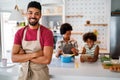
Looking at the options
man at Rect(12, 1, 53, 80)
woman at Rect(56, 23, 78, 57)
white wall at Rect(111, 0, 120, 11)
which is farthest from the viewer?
white wall at Rect(111, 0, 120, 11)

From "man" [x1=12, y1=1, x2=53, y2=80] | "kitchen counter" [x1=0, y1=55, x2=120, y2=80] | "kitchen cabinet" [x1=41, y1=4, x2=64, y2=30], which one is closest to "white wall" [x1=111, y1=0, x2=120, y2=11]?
"kitchen cabinet" [x1=41, y1=4, x2=64, y2=30]

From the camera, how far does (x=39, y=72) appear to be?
146cm

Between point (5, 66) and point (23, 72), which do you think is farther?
point (5, 66)

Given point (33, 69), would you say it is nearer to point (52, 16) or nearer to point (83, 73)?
point (83, 73)

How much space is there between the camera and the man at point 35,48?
1.46 metres

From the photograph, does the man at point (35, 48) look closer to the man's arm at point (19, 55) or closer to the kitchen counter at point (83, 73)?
the man's arm at point (19, 55)

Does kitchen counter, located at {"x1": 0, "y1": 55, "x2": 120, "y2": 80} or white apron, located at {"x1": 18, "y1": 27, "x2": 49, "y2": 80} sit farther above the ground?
white apron, located at {"x1": 18, "y1": 27, "x2": 49, "y2": 80}

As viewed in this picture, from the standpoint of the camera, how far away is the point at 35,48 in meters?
1.49

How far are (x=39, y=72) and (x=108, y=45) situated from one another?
297 centimetres

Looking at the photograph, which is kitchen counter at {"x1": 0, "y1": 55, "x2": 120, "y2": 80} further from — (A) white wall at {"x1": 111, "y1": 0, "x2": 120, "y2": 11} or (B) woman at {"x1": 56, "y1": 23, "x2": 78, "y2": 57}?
(A) white wall at {"x1": 111, "y1": 0, "x2": 120, "y2": 11}

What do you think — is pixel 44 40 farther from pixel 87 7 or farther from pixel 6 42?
pixel 6 42

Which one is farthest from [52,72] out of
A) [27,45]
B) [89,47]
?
[89,47]

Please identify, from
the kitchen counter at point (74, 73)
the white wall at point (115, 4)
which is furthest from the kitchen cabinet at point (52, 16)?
the kitchen counter at point (74, 73)

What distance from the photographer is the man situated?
1455mm
